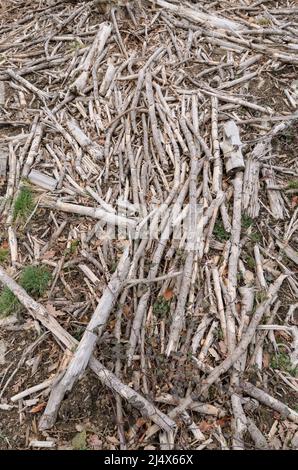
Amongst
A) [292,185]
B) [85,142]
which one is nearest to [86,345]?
[85,142]

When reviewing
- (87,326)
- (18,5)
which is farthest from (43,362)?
(18,5)

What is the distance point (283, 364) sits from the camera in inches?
156

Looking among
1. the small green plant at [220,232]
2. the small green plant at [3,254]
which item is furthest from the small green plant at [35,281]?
the small green plant at [220,232]

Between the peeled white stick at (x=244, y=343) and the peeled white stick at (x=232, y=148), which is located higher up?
the peeled white stick at (x=232, y=148)

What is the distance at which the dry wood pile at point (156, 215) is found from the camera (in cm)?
370

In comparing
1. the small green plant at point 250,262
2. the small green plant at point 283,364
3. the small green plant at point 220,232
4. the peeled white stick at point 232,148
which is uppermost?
the peeled white stick at point 232,148

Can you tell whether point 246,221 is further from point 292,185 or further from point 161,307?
point 161,307

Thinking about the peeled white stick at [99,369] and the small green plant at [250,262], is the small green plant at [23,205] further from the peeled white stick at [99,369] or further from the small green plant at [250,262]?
the small green plant at [250,262]

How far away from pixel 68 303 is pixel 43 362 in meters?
0.57

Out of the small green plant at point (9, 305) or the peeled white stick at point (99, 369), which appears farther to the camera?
the small green plant at point (9, 305)

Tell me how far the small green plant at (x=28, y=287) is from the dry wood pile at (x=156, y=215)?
0.01 metres

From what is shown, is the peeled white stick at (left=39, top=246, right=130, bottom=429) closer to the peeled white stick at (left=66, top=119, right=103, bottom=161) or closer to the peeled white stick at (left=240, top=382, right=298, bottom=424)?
the peeled white stick at (left=240, top=382, right=298, bottom=424)

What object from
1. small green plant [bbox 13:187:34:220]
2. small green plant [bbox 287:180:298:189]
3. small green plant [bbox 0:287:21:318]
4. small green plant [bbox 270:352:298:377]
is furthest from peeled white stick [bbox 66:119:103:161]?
small green plant [bbox 270:352:298:377]
